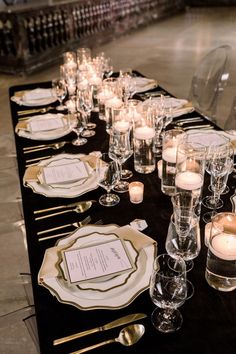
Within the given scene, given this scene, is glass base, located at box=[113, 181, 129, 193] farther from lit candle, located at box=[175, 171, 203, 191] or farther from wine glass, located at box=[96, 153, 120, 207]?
lit candle, located at box=[175, 171, 203, 191]

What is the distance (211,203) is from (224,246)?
0.34 m

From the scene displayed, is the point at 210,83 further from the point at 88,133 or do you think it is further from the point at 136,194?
the point at 136,194

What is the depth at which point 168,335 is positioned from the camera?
882 mm

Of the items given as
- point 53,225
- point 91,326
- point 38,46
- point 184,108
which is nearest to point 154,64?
point 38,46

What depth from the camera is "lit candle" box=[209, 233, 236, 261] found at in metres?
0.97

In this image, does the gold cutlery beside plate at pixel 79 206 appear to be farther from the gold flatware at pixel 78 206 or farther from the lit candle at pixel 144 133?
the lit candle at pixel 144 133

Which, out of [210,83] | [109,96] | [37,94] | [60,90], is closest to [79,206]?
[109,96]

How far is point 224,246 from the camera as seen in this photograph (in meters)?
1.01

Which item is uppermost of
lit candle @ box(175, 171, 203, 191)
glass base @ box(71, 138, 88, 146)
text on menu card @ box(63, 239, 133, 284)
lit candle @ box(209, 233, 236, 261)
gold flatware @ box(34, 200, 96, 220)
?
lit candle @ box(175, 171, 203, 191)

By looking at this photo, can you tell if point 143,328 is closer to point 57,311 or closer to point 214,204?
point 57,311

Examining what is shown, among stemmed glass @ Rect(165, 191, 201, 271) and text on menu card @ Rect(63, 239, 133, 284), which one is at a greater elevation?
stemmed glass @ Rect(165, 191, 201, 271)

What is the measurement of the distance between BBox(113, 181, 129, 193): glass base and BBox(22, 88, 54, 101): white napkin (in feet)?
3.91

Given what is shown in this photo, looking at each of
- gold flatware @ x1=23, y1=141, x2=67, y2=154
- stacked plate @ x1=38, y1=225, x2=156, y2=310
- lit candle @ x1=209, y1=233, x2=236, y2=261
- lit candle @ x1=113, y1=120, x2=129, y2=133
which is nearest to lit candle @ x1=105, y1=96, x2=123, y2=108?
lit candle @ x1=113, y1=120, x2=129, y2=133

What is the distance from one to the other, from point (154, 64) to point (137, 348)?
235 inches
